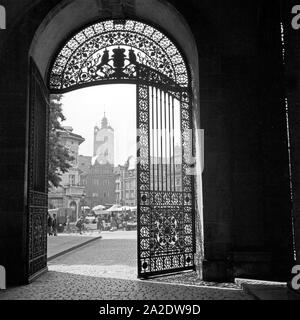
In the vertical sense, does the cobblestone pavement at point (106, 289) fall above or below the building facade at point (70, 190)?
below

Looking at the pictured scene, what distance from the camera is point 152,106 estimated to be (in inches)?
323

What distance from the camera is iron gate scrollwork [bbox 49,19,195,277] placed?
26.0 feet

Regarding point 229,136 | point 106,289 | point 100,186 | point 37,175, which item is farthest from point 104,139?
point 106,289

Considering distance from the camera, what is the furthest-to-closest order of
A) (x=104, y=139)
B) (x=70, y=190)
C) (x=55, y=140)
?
(x=104, y=139)
(x=70, y=190)
(x=55, y=140)

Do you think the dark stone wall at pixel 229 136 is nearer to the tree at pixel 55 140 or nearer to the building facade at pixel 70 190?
the tree at pixel 55 140

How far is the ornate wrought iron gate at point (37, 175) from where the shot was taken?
737cm

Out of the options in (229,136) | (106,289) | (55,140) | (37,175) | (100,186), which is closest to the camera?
(106,289)

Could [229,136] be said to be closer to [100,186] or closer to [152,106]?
[152,106]

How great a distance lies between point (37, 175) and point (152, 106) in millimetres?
2494

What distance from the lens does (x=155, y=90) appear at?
27.2ft

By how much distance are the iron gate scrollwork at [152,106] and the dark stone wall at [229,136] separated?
112 centimetres

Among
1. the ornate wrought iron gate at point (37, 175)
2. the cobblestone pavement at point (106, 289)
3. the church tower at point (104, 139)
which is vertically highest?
the church tower at point (104, 139)

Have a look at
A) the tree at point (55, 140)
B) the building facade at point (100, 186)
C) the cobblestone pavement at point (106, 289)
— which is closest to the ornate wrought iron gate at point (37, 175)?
the cobblestone pavement at point (106, 289)

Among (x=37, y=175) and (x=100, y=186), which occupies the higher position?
(x=100, y=186)
